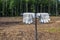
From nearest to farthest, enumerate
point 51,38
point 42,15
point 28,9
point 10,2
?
point 51,38
point 42,15
point 10,2
point 28,9

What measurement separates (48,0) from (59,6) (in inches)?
91.1

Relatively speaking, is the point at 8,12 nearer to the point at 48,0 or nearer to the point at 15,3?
the point at 15,3

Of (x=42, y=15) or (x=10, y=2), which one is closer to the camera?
(x=42, y=15)

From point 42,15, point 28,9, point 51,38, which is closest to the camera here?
point 51,38

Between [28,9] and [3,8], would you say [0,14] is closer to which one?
[3,8]

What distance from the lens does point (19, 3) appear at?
21.8 meters

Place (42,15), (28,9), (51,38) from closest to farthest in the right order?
(51,38)
(42,15)
(28,9)

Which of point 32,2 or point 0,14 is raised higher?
point 32,2

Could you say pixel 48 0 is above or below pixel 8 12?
above

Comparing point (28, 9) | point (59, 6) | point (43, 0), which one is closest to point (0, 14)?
point (28, 9)

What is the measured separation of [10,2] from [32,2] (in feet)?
8.86

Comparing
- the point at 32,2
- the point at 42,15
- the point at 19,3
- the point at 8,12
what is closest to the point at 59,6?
the point at 32,2

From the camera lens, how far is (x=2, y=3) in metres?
21.6

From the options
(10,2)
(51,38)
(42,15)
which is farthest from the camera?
(10,2)
